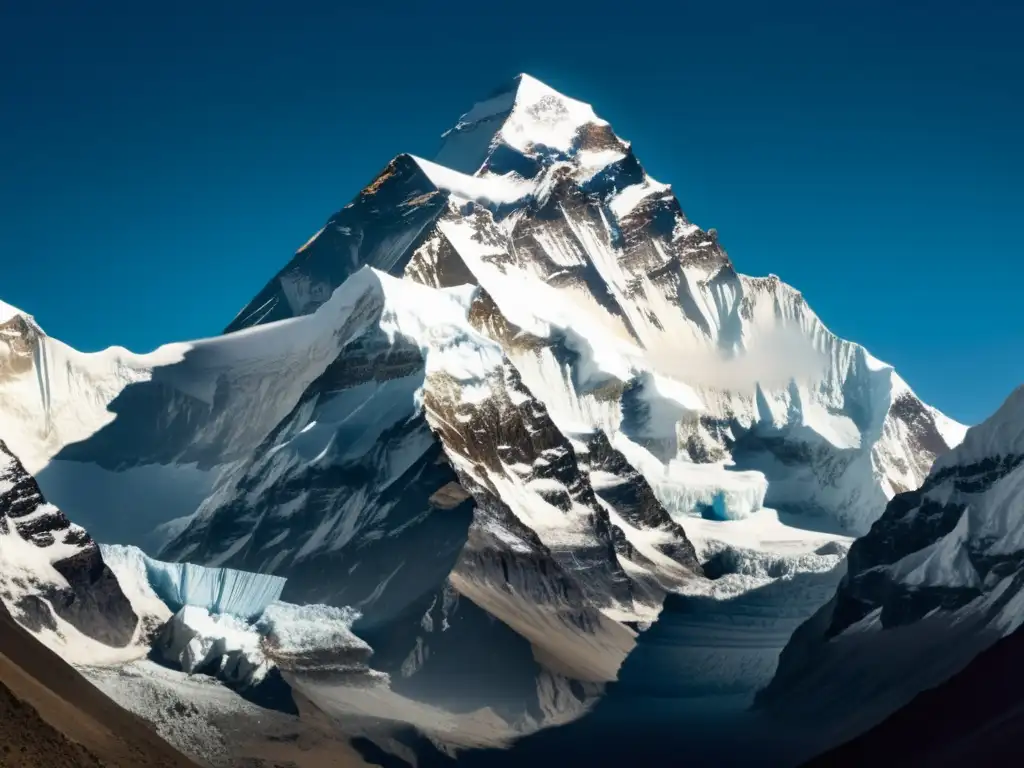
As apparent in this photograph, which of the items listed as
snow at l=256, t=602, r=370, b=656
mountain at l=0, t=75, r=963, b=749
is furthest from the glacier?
mountain at l=0, t=75, r=963, b=749

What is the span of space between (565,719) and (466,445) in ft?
142

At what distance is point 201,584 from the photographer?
129875 millimetres

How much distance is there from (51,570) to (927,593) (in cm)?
5360

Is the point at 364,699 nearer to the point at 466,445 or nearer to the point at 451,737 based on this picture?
the point at 451,737

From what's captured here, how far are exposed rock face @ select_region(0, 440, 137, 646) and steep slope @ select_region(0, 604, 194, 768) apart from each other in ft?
59.8

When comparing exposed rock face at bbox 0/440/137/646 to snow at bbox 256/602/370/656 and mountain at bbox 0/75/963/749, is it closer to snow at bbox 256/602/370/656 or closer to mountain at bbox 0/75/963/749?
snow at bbox 256/602/370/656

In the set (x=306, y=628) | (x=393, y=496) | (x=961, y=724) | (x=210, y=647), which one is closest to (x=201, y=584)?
(x=306, y=628)

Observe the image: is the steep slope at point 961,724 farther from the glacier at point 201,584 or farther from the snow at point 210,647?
the glacier at point 201,584

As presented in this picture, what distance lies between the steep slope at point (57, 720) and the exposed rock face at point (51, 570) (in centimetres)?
1821

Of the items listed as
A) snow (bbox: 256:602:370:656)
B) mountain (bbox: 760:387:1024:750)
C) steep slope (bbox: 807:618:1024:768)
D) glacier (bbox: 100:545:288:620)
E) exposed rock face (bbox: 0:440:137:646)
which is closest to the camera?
steep slope (bbox: 807:618:1024:768)

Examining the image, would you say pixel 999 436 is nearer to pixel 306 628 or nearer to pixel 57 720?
pixel 306 628

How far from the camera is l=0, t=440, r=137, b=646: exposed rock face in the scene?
11200 cm

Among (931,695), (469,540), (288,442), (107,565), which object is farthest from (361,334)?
(931,695)

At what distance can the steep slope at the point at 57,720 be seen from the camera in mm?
74688
